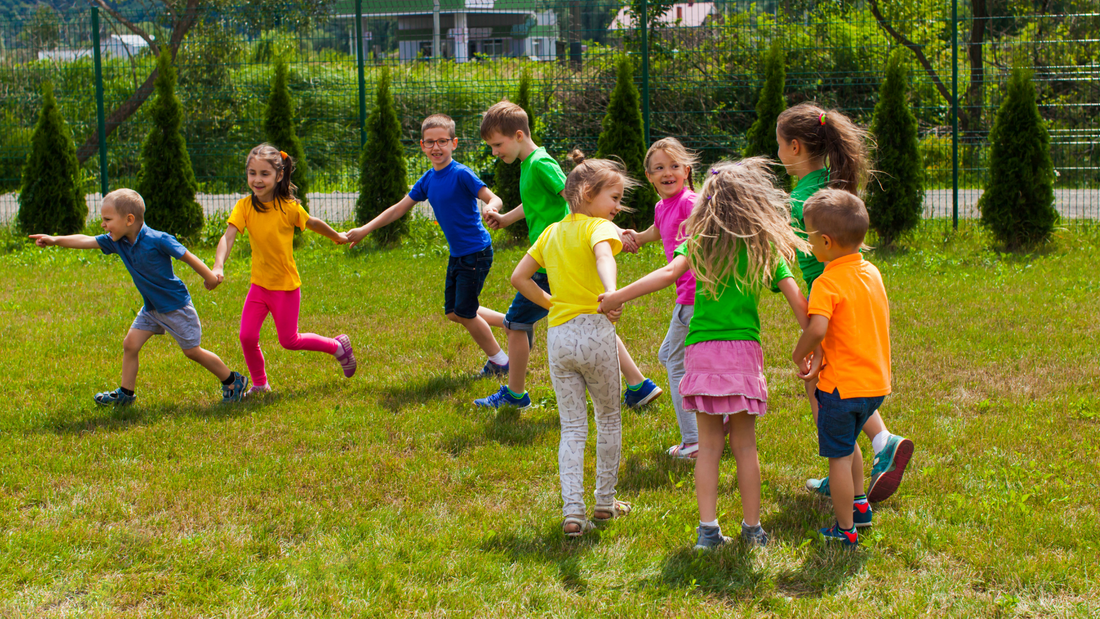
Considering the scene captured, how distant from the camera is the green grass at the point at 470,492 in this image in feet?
11.1

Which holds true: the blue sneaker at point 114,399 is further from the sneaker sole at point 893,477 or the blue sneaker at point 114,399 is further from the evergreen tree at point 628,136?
the evergreen tree at point 628,136

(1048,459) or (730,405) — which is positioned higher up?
(730,405)

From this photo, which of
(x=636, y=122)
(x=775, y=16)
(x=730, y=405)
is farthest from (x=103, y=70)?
Result: (x=730, y=405)

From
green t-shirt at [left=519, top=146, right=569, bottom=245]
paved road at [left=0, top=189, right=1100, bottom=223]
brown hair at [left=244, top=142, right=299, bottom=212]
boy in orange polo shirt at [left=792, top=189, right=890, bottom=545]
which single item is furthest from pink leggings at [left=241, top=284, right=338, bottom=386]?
paved road at [left=0, top=189, right=1100, bottom=223]

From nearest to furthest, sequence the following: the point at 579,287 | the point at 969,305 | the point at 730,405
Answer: the point at 730,405 → the point at 579,287 → the point at 969,305

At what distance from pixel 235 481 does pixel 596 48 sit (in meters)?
10.3

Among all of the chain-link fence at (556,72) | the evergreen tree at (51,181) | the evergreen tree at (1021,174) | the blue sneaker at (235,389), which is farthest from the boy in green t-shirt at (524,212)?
the evergreen tree at (51,181)

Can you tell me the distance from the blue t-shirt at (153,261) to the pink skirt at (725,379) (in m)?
3.53

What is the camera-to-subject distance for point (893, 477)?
398 cm

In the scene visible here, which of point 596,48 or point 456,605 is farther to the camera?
point 596,48

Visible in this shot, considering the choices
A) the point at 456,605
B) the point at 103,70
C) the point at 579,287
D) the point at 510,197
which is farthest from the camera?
the point at 103,70

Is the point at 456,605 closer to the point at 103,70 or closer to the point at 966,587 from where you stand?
the point at 966,587

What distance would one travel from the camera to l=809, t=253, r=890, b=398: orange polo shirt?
3570 mm

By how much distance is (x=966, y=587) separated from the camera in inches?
133
